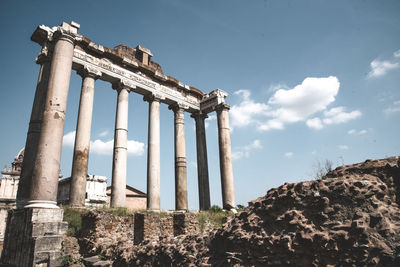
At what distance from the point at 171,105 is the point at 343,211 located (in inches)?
576

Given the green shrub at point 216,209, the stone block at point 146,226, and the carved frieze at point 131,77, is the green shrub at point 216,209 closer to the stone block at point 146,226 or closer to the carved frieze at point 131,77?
the stone block at point 146,226

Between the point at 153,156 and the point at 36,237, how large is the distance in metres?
7.42

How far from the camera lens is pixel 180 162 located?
15500mm

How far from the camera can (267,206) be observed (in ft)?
12.3

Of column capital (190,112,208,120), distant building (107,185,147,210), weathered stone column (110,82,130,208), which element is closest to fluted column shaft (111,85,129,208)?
weathered stone column (110,82,130,208)

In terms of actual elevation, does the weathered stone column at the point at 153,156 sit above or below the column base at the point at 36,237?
above

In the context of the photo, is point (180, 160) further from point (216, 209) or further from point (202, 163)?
point (216, 209)

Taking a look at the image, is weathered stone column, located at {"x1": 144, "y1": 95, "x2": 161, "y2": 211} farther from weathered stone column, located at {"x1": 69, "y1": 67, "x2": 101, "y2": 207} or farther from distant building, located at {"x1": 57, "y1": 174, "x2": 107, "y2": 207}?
distant building, located at {"x1": 57, "y1": 174, "x2": 107, "y2": 207}

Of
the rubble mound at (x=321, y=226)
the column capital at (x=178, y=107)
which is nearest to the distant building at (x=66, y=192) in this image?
the column capital at (x=178, y=107)

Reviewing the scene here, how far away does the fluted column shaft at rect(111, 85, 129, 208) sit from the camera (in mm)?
11719

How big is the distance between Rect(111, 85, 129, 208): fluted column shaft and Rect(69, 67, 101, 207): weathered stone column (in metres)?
1.49

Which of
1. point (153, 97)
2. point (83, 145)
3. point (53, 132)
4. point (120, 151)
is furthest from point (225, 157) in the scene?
point (53, 132)

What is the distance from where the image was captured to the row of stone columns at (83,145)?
822 centimetres

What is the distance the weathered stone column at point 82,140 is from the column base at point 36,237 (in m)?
2.29
